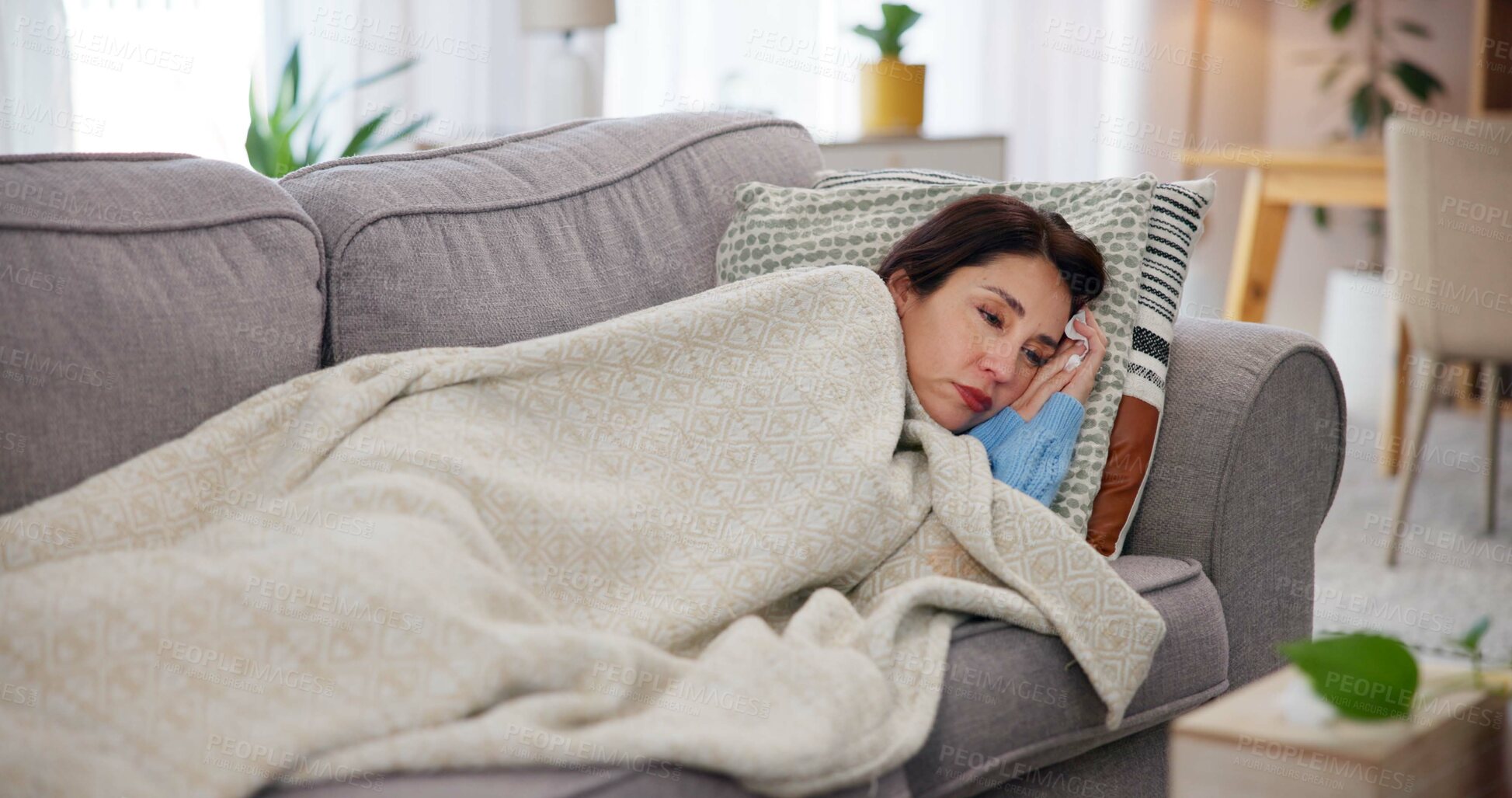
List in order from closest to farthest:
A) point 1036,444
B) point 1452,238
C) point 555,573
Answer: point 555,573
point 1036,444
point 1452,238

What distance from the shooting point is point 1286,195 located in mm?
2955

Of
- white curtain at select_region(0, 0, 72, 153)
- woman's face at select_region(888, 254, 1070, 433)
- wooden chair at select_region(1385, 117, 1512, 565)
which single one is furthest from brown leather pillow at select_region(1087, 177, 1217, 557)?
white curtain at select_region(0, 0, 72, 153)

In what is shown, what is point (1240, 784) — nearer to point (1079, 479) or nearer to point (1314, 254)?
point (1079, 479)

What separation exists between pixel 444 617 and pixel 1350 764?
0.63 meters

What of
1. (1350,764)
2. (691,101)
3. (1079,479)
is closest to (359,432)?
(1079,479)

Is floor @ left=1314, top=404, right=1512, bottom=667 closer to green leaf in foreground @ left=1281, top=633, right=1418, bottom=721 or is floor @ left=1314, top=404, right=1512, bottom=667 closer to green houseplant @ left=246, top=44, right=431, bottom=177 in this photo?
green leaf in foreground @ left=1281, top=633, right=1418, bottom=721

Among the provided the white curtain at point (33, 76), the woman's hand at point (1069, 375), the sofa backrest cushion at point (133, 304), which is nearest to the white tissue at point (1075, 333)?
the woman's hand at point (1069, 375)

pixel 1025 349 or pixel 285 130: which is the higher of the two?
pixel 285 130

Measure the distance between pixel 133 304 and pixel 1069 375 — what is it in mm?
963

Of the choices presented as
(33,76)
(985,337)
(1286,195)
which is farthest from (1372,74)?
(33,76)

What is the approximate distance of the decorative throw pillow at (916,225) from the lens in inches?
56.2

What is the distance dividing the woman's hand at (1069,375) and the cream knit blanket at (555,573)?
0.38 feet

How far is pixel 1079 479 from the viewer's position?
138 centimetres

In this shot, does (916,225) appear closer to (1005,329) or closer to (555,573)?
(1005,329)
